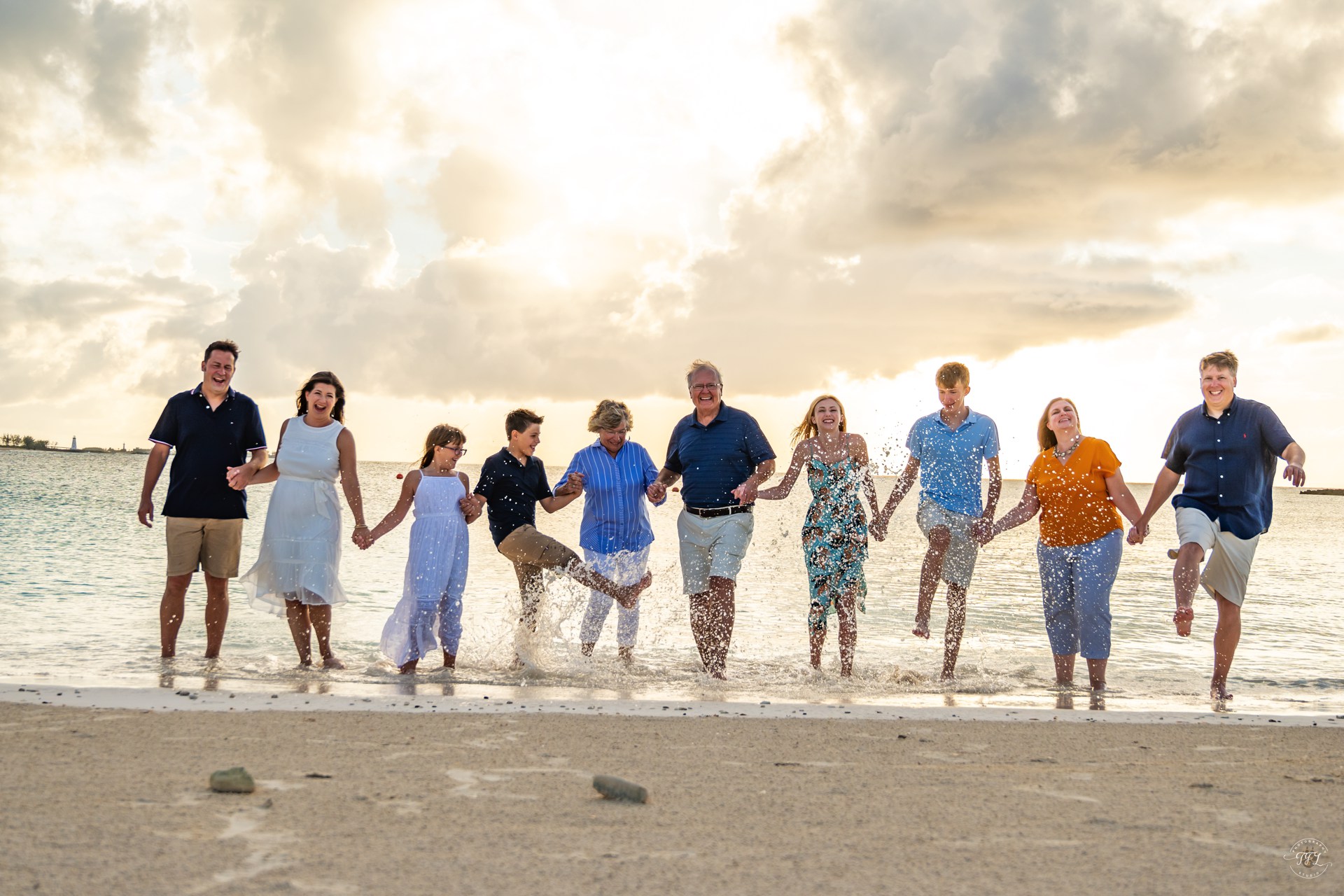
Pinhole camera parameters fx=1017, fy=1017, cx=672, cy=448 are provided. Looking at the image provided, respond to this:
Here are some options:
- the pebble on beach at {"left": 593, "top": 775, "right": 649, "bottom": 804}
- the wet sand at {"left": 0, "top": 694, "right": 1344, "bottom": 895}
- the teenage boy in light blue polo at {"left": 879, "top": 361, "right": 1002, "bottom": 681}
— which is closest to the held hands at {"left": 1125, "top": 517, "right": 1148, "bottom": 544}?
the teenage boy in light blue polo at {"left": 879, "top": 361, "right": 1002, "bottom": 681}

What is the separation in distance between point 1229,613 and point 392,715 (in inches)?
208

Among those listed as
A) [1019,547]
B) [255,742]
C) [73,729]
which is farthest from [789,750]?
[1019,547]

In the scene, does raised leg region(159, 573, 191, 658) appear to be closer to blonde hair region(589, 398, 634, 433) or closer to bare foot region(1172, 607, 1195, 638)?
blonde hair region(589, 398, 634, 433)

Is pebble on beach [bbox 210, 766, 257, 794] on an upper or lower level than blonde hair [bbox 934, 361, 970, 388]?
lower

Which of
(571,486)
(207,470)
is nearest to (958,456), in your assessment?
(571,486)

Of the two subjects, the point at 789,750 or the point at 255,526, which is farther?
the point at 255,526

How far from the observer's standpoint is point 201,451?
704cm

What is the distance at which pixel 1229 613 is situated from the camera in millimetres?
6648

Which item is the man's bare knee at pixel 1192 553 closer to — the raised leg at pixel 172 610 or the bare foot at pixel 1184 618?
the bare foot at pixel 1184 618

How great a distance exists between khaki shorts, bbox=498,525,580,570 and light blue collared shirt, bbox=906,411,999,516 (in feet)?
8.44

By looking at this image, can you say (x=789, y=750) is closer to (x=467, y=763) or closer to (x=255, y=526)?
(x=467, y=763)

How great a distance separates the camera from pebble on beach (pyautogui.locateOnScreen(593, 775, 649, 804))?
3643mm

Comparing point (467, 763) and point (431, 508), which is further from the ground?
point (431, 508)

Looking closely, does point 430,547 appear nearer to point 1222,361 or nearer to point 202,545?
point 202,545
